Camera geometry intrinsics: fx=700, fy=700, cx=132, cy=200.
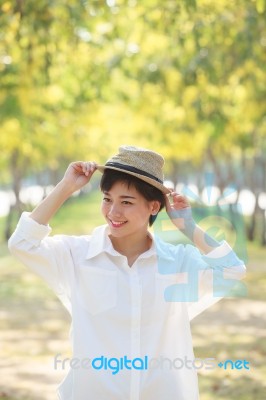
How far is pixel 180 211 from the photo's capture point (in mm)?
2898

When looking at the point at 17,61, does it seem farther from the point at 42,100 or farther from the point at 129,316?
the point at 129,316

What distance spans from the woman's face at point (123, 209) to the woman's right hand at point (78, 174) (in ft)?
0.34

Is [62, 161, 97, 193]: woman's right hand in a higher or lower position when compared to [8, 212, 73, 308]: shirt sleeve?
higher

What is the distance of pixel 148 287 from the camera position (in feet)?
9.18

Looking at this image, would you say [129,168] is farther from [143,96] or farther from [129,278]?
[143,96]

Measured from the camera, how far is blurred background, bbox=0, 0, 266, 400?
247 inches

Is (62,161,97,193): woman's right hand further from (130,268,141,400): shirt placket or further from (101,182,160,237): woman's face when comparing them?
(130,268,141,400): shirt placket

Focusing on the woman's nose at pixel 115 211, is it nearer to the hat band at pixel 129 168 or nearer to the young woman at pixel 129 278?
the young woman at pixel 129 278

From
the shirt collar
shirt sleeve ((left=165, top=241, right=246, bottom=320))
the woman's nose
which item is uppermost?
the woman's nose

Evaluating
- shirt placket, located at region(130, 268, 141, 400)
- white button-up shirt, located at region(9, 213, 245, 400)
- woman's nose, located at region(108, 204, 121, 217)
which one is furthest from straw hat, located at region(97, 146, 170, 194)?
shirt placket, located at region(130, 268, 141, 400)

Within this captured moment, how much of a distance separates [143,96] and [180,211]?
48.8ft

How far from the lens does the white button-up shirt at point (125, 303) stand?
272 cm

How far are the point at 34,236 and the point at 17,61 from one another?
30.0 feet

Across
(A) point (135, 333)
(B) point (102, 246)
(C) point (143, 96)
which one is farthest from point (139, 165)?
(C) point (143, 96)
